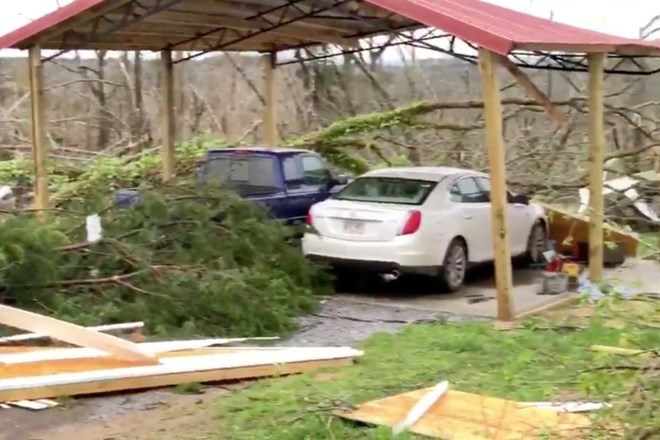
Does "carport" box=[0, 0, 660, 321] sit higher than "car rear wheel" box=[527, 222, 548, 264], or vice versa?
"carport" box=[0, 0, 660, 321]

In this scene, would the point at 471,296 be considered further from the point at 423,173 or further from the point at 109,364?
the point at 109,364

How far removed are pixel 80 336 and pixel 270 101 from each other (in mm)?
11013

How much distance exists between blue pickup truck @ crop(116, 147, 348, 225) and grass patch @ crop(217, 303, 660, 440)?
4251 mm

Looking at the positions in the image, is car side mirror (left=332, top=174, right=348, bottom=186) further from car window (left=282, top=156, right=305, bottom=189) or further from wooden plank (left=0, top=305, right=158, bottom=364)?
wooden plank (left=0, top=305, right=158, bottom=364)

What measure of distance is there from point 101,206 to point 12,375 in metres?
3.91

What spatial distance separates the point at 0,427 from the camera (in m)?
6.93

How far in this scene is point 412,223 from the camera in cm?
1187

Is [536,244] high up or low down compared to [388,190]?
down

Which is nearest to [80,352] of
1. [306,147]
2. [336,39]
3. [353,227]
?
[353,227]

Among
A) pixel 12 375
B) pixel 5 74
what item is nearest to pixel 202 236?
pixel 12 375

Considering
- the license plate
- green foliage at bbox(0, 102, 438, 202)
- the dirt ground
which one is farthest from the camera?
green foliage at bbox(0, 102, 438, 202)

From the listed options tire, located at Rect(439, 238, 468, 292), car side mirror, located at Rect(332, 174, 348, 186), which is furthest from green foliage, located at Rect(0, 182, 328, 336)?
car side mirror, located at Rect(332, 174, 348, 186)

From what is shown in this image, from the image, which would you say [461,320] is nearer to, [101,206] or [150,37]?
[101,206]

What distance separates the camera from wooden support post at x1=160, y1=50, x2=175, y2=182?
17.2m
